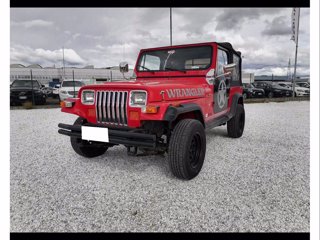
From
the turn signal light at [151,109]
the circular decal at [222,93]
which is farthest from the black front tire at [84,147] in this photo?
the circular decal at [222,93]

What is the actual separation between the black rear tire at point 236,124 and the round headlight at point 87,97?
3.10 meters

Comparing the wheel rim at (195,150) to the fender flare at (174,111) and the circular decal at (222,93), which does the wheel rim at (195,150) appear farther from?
the circular decal at (222,93)

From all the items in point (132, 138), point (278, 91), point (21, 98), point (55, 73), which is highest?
point (55, 73)

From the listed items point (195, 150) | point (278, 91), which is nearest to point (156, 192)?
point (195, 150)

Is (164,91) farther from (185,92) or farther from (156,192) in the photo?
(156,192)

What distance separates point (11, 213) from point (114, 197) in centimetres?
100

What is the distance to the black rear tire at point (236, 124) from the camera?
4.95 m

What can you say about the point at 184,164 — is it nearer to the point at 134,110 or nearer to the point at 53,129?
the point at 134,110

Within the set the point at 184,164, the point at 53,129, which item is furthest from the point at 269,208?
the point at 53,129

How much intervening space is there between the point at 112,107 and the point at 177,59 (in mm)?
1768

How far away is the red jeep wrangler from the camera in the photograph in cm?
265

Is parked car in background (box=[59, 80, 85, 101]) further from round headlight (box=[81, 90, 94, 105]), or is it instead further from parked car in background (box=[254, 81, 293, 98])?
parked car in background (box=[254, 81, 293, 98])

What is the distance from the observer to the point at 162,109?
2.59 metres

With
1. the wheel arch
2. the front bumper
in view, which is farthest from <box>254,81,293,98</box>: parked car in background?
the wheel arch
